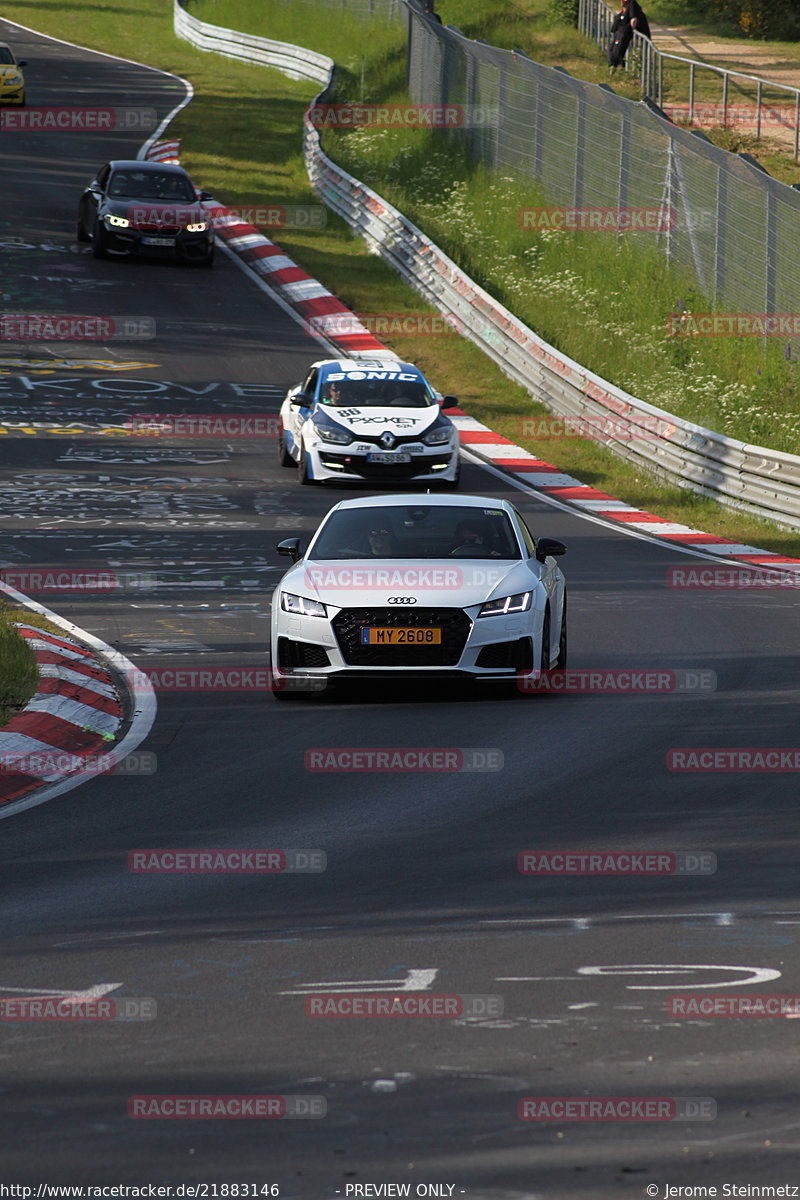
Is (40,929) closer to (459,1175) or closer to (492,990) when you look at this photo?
(492,990)

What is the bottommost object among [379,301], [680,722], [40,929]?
[379,301]

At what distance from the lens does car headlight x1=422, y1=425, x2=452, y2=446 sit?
2386 cm

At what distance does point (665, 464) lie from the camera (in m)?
25.6

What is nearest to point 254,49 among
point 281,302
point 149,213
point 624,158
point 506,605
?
point 149,213

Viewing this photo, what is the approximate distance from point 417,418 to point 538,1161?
766 inches

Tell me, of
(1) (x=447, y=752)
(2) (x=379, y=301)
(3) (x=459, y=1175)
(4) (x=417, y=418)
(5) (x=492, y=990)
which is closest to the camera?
(3) (x=459, y=1175)

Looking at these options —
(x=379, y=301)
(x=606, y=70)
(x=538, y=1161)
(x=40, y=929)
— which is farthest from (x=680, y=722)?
(x=606, y=70)

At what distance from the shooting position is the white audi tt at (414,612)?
12773 millimetres

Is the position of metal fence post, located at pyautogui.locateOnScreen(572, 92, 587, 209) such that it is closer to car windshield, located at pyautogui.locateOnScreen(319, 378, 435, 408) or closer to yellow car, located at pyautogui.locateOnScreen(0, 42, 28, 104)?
car windshield, located at pyautogui.locateOnScreen(319, 378, 435, 408)

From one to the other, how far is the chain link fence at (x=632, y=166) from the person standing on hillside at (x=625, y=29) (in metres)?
3.51

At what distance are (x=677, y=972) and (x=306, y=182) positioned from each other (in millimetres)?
38770

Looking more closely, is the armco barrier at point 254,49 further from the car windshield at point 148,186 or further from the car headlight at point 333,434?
the car headlight at point 333,434

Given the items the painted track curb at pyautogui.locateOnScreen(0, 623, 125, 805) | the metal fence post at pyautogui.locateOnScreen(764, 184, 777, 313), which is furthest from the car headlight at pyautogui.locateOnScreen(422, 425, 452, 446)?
the painted track curb at pyautogui.locateOnScreen(0, 623, 125, 805)

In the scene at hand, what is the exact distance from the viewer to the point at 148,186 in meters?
35.7
